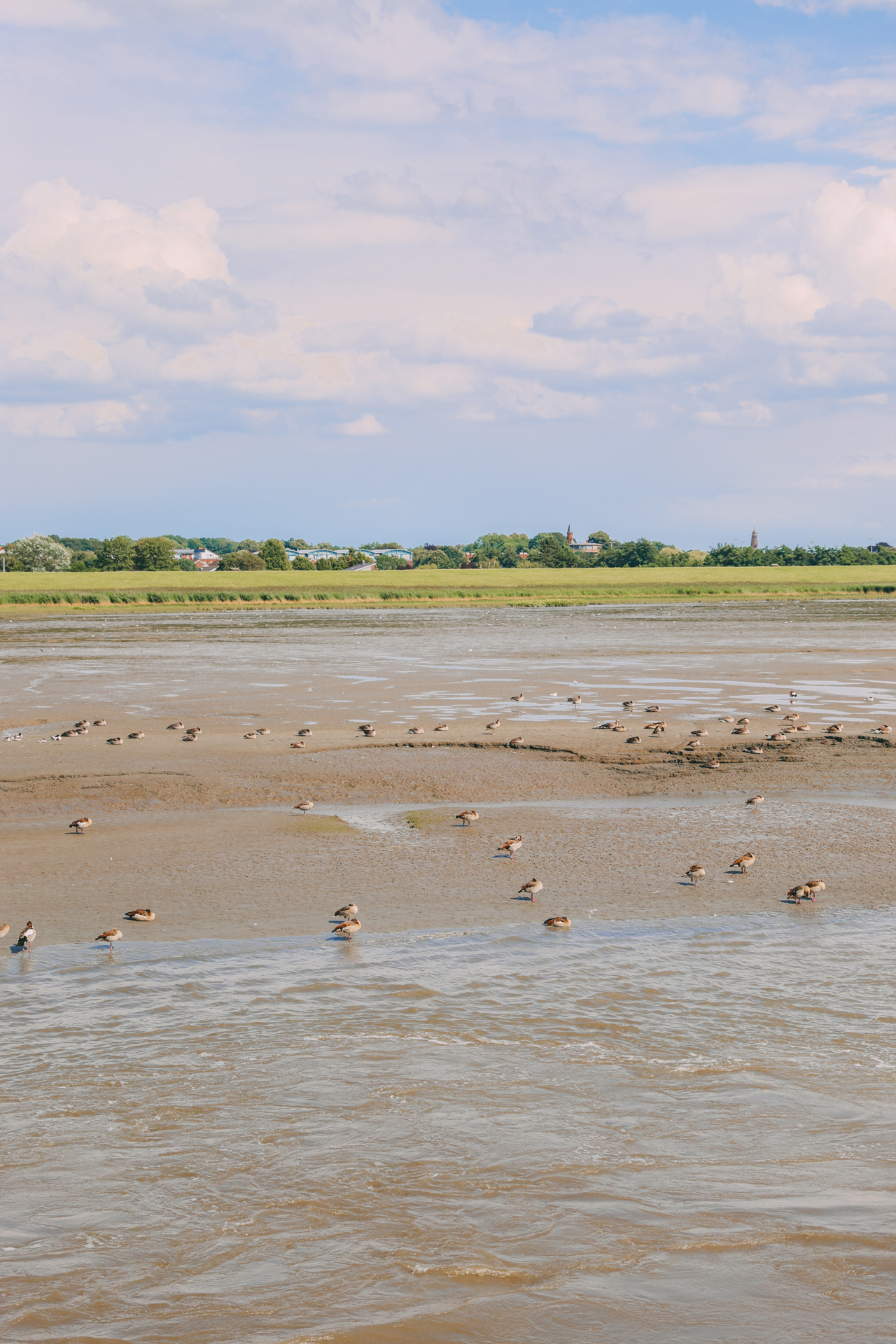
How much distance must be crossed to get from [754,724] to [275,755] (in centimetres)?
1096

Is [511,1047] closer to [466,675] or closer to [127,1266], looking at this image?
[127,1266]

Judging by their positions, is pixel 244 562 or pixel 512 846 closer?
pixel 512 846

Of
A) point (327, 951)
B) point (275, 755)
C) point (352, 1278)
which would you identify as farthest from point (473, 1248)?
point (275, 755)

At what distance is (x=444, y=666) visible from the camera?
1619 inches

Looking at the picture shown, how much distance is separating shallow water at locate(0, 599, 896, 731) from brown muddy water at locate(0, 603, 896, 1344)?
16257 millimetres

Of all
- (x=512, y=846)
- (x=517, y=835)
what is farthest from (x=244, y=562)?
(x=512, y=846)

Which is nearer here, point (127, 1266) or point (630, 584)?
point (127, 1266)

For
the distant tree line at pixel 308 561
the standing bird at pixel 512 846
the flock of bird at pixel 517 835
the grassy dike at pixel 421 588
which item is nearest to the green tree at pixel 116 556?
the distant tree line at pixel 308 561

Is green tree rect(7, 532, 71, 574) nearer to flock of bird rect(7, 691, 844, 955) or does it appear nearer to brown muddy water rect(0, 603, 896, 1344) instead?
flock of bird rect(7, 691, 844, 955)

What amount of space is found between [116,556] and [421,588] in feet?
228

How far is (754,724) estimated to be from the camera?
25781mm

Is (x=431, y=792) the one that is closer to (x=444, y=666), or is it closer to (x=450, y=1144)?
(x=450, y=1144)

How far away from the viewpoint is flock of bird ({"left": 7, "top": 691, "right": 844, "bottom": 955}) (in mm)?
11227

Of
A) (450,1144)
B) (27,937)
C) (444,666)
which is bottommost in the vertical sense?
(450,1144)
